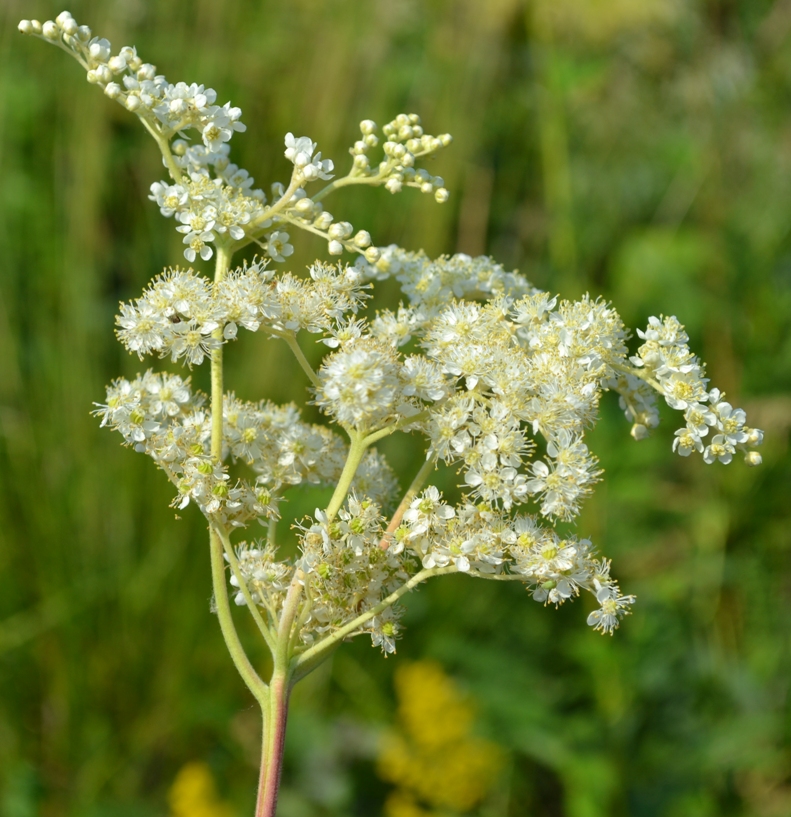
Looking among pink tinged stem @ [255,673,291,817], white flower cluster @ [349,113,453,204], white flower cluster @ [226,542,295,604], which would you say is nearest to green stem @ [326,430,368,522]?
white flower cluster @ [226,542,295,604]

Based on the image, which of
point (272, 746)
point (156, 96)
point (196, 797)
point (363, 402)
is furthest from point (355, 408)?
point (196, 797)

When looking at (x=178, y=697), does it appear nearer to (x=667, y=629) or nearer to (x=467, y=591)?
(x=467, y=591)

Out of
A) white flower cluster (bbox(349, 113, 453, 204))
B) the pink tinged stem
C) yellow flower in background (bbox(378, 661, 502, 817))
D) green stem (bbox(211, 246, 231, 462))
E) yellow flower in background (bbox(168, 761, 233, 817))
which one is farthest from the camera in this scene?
yellow flower in background (bbox(378, 661, 502, 817))

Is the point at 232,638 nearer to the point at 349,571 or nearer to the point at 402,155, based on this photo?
the point at 349,571

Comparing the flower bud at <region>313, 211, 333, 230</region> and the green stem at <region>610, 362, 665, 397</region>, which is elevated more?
the flower bud at <region>313, 211, 333, 230</region>

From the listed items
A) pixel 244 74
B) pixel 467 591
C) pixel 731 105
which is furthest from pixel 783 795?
pixel 244 74

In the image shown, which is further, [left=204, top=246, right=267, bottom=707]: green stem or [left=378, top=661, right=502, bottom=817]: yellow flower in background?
[left=378, top=661, right=502, bottom=817]: yellow flower in background

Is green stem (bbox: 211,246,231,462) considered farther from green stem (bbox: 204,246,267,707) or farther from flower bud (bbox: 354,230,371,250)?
flower bud (bbox: 354,230,371,250)

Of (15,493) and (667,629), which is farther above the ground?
(15,493)
